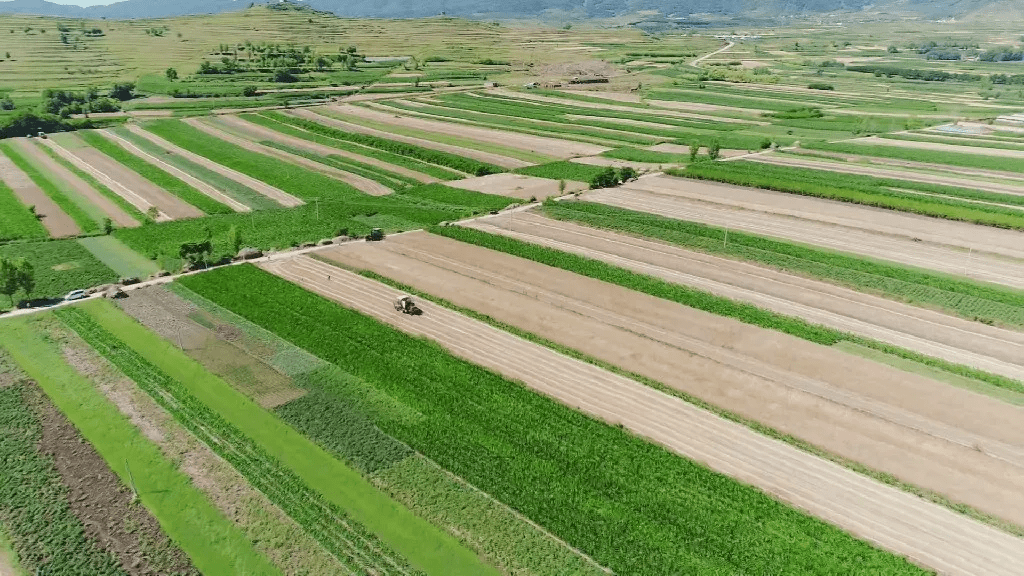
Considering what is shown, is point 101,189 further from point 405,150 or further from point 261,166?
point 405,150

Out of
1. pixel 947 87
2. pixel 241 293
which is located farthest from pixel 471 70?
pixel 241 293

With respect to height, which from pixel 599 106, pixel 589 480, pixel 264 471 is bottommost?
pixel 264 471

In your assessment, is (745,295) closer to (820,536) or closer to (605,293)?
(605,293)

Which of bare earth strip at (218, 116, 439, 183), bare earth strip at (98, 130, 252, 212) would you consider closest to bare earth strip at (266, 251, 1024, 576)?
bare earth strip at (98, 130, 252, 212)

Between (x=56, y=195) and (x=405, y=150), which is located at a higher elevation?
(x=405, y=150)

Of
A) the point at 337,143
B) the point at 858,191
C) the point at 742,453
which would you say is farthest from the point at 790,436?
the point at 337,143

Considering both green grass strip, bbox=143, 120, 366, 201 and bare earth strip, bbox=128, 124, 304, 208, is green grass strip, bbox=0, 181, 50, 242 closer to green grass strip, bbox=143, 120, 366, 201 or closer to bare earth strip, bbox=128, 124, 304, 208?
bare earth strip, bbox=128, 124, 304, 208
